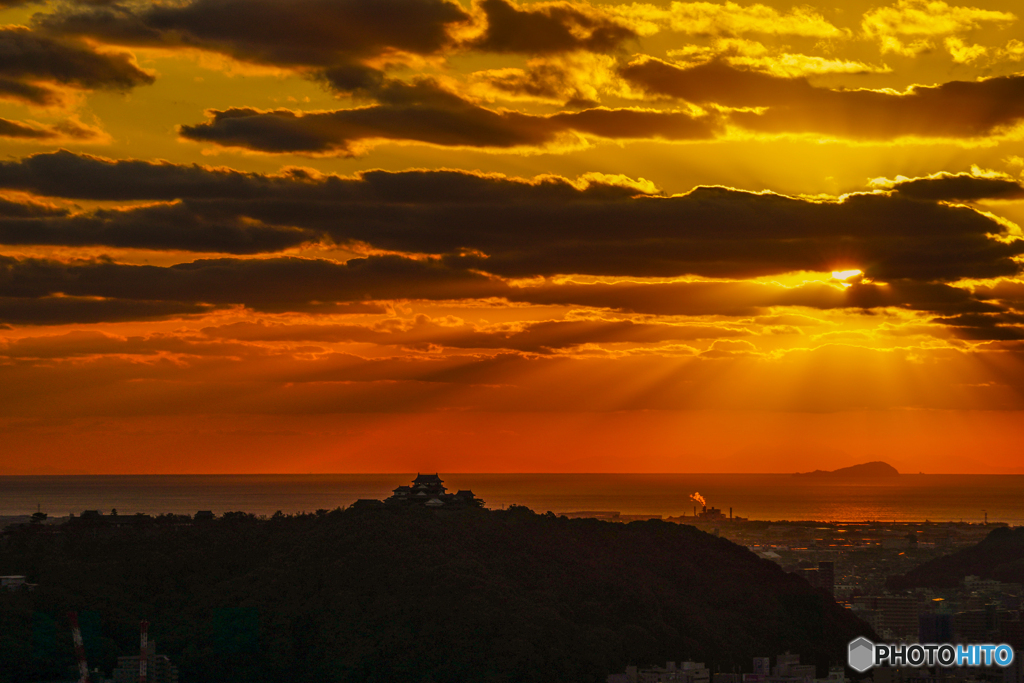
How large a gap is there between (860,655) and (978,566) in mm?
67050

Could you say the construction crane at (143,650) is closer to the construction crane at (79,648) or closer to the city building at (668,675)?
the construction crane at (79,648)

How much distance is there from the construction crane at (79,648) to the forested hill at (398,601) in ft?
2.79

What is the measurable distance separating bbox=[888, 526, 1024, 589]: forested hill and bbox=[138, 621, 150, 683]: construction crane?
89075 millimetres

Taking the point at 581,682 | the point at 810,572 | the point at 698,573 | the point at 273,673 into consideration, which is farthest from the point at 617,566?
the point at 810,572

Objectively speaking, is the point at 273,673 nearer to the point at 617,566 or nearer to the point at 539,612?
the point at 539,612

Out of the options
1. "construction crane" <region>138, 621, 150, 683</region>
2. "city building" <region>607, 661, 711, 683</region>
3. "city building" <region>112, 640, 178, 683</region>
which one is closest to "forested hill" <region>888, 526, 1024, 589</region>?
"city building" <region>607, 661, 711, 683</region>

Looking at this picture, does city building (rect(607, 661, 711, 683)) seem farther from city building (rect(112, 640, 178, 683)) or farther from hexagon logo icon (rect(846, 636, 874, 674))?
city building (rect(112, 640, 178, 683))

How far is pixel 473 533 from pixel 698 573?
59.6ft

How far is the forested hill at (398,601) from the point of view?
7731 cm

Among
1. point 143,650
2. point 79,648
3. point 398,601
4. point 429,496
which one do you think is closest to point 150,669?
point 143,650

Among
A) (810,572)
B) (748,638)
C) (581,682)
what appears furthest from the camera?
(810,572)

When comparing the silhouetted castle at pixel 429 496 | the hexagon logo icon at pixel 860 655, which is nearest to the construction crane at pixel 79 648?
the silhouetted castle at pixel 429 496

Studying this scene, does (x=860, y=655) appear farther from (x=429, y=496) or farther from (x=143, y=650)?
(x=143, y=650)

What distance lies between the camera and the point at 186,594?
281 ft
